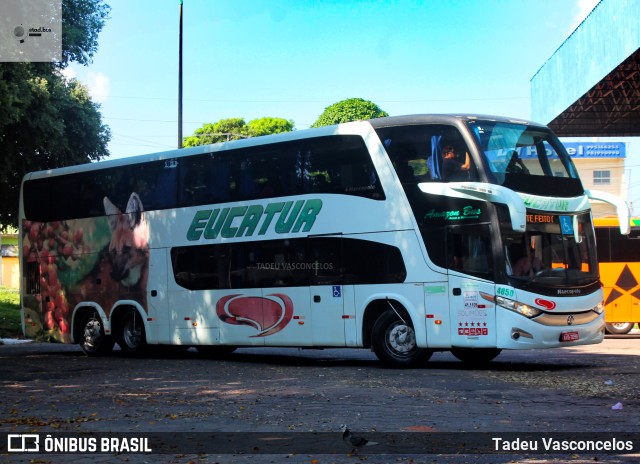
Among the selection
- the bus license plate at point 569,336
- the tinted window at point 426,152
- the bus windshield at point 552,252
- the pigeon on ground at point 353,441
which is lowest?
the pigeon on ground at point 353,441

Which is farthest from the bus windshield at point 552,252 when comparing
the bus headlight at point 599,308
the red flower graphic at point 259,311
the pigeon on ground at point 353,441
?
the pigeon on ground at point 353,441

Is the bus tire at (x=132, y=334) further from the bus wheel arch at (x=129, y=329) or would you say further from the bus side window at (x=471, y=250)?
the bus side window at (x=471, y=250)

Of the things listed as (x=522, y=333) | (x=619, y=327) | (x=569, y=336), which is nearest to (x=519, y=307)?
(x=522, y=333)

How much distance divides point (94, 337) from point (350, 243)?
745cm

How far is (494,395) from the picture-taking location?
1148cm

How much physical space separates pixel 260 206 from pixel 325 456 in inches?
415

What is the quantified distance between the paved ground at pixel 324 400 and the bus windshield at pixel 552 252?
1474 millimetres

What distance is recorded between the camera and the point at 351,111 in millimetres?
63469

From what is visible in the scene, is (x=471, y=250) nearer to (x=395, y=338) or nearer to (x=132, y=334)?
(x=395, y=338)

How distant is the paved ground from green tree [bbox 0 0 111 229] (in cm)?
792

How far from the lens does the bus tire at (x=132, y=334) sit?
2019 cm

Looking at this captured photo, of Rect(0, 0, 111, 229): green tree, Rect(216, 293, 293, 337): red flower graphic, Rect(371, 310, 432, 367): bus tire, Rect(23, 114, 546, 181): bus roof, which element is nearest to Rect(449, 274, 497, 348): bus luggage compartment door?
Rect(371, 310, 432, 367): bus tire

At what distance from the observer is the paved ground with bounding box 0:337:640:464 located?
871 centimetres

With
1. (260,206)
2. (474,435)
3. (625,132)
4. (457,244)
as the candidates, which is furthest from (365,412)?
(625,132)
